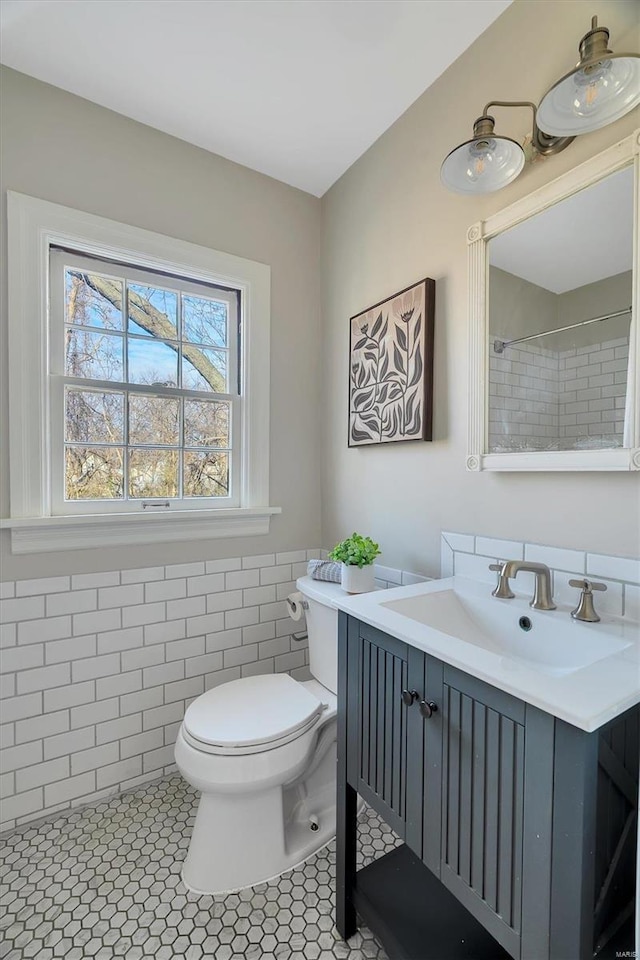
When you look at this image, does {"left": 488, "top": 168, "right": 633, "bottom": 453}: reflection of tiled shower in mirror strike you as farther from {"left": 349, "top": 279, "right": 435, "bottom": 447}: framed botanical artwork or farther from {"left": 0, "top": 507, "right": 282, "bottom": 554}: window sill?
{"left": 0, "top": 507, "right": 282, "bottom": 554}: window sill

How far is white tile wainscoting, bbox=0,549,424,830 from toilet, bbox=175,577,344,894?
1.22 ft

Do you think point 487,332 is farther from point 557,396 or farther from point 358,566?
point 358,566

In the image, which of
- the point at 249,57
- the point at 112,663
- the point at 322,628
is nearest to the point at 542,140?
the point at 249,57

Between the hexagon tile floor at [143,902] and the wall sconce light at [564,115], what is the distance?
6.96 feet

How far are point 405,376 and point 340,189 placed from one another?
108 centimetres

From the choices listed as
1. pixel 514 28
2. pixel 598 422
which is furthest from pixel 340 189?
pixel 598 422

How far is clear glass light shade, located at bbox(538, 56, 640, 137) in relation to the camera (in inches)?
36.3

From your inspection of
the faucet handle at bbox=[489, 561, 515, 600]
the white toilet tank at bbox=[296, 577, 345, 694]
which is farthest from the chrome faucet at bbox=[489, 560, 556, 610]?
the white toilet tank at bbox=[296, 577, 345, 694]

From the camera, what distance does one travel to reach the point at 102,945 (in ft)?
3.75

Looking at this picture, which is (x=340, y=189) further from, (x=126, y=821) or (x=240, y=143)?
(x=126, y=821)

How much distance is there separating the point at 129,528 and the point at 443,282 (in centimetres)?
150

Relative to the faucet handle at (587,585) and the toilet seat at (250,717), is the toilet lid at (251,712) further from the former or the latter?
the faucet handle at (587,585)

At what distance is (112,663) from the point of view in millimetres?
1679

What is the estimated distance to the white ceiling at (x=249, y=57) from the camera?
1.30 m
